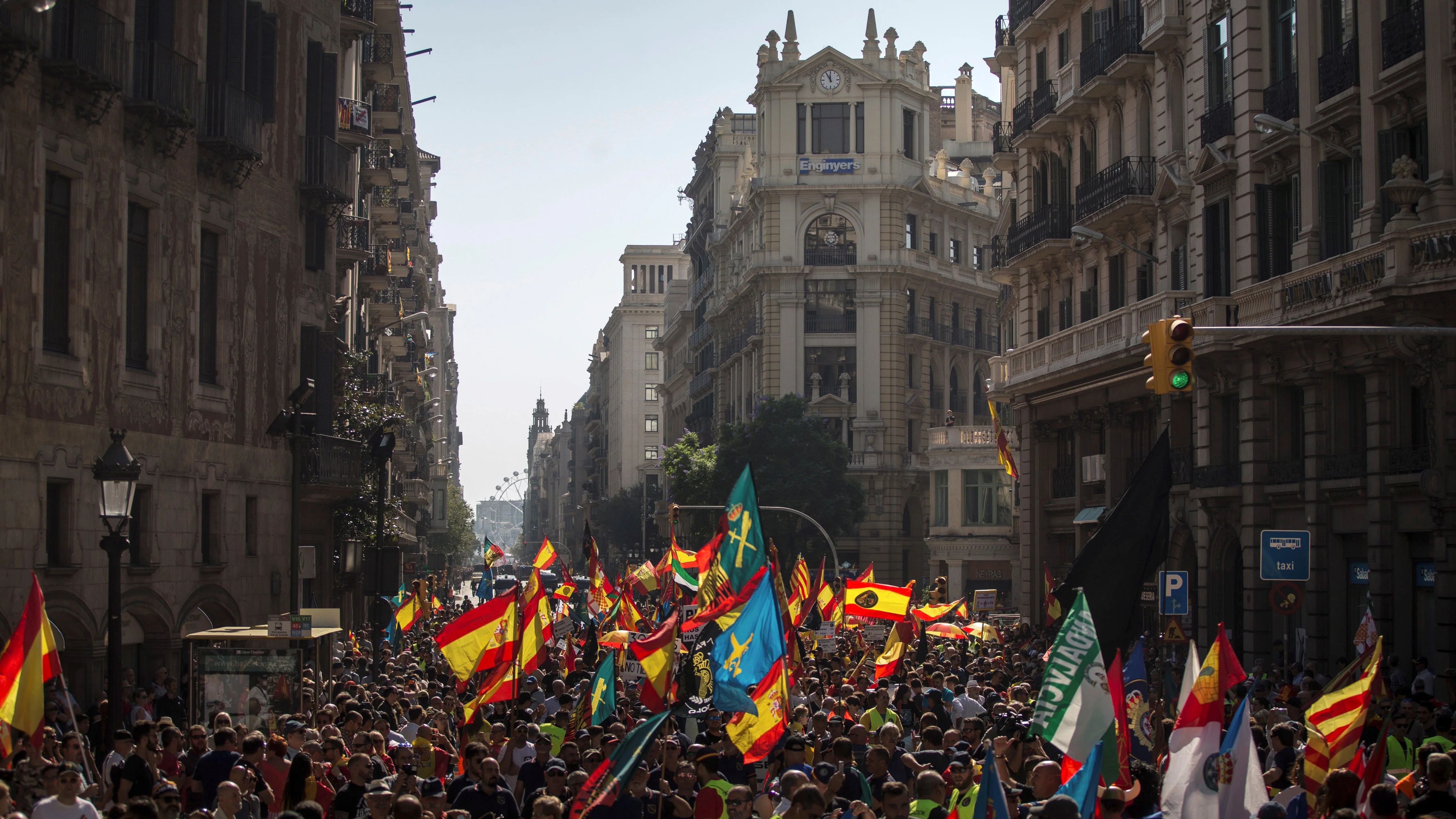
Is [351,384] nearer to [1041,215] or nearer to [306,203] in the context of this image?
[306,203]

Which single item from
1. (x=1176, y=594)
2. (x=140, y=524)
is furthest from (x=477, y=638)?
(x=1176, y=594)

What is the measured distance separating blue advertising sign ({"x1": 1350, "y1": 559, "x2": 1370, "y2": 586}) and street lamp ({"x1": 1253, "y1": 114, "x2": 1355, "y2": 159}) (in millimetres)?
6705

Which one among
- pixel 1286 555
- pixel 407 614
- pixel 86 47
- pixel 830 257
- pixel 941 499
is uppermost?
pixel 830 257

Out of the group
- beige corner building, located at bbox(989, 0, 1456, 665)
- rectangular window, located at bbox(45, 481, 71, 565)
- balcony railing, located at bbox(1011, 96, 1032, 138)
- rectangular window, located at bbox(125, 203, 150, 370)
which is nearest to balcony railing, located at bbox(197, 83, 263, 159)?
rectangular window, located at bbox(125, 203, 150, 370)

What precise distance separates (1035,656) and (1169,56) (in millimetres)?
13583

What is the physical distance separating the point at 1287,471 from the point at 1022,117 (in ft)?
52.7

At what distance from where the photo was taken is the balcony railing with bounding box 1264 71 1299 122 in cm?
3020

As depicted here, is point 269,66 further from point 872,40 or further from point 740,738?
point 872,40

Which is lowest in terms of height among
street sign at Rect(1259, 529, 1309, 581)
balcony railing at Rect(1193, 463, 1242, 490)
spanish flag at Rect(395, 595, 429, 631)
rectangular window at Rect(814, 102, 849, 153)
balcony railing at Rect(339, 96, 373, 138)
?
spanish flag at Rect(395, 595, 429, 631)

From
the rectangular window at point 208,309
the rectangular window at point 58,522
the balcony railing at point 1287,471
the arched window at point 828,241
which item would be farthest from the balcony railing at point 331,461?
the arched window at point 828,241

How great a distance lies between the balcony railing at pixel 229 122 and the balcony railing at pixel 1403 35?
59.2 feet

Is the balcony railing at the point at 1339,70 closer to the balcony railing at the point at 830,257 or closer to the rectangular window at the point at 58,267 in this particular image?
the rectangular window at the point at 58,267

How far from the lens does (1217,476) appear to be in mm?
32906

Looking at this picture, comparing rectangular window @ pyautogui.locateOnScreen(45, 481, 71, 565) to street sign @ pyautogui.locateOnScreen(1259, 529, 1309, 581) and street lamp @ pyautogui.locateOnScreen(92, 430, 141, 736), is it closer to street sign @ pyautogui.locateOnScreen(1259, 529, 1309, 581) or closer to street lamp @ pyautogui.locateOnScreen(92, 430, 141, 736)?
street lamp @ pyautogui.locateOnScreen(92, 430, 141, 736)
